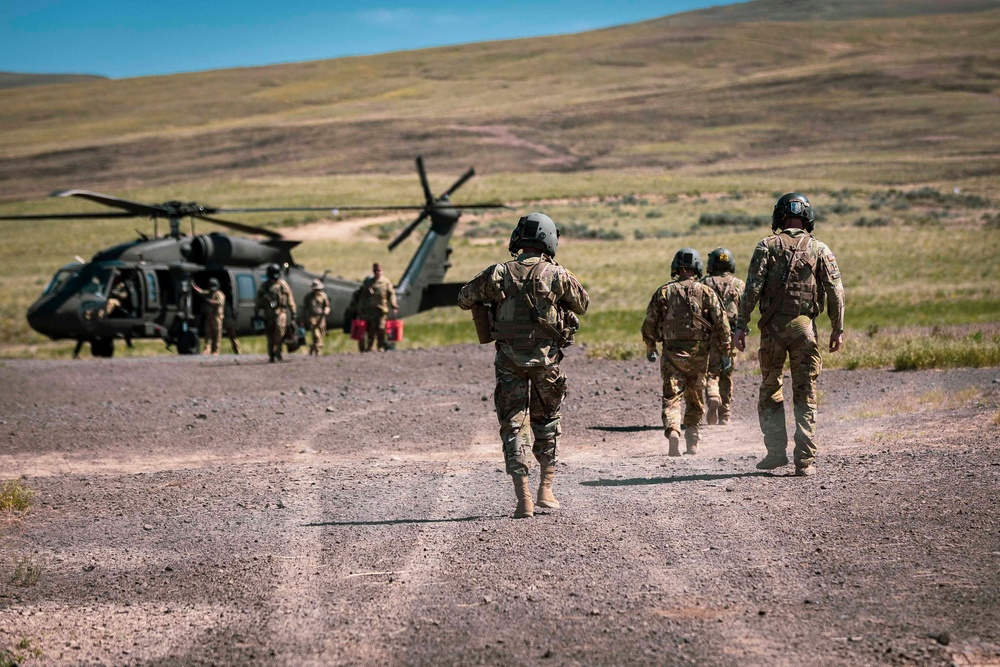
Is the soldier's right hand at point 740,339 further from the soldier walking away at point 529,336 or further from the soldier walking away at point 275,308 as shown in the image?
the soldier walking away at point 275,308

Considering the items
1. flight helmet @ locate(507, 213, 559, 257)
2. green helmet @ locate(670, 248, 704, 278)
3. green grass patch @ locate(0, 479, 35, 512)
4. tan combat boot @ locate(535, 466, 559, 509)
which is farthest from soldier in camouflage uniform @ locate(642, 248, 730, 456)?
green grass patch @ locate(0, 479, 35, 512)

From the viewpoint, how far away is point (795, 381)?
29.5ft

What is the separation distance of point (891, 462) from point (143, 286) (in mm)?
16639

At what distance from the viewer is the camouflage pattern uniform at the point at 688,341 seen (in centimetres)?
1052

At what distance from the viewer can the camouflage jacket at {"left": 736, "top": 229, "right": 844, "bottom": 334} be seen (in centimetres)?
885

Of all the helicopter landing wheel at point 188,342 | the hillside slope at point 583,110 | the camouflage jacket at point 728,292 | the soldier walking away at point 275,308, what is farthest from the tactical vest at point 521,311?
the hillside slope at point 583,110

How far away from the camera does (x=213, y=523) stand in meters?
8.20

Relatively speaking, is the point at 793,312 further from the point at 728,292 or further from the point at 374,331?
the point at 374,331

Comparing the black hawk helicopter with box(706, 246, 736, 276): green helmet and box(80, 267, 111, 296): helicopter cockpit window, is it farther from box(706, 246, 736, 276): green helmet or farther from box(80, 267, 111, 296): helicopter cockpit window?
box(706, 246, 736, 276): green helmet

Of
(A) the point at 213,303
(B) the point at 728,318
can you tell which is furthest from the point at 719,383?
(A) the point at 213,303

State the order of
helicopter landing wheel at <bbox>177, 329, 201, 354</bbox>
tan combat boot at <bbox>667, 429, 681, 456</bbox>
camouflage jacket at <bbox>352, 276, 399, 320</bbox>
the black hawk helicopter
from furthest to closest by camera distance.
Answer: helicopter landing wheel at <bbox>177, 329, 201, 354</bbox>
the black hawk helicopter
camouflage jacket at <bbox>352, 276, 399, 320</bbox>
tan combat boot at <bbox>667, 429, 681, 456</bbox>

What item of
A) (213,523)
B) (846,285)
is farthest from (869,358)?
(846,285)

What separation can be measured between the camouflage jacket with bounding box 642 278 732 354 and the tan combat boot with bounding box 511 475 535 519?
3058mm

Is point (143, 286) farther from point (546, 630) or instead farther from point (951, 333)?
point (546, 630)
